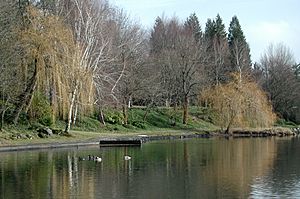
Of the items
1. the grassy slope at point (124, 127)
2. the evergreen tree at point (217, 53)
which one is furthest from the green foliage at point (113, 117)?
the evergreen tree at point (217, 53)

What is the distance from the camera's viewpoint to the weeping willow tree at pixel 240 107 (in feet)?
199

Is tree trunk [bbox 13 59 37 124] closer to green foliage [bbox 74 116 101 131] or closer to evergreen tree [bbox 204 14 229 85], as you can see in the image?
green foliage [bbox 74 116 101 131]

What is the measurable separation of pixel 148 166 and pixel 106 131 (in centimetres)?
2563

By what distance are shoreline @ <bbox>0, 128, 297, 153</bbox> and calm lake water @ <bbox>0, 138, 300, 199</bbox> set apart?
1861 millimetres

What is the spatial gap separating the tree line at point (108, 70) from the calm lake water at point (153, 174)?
7.64m

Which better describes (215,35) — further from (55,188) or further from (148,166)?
(55,188)

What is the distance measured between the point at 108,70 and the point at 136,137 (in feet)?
37.0

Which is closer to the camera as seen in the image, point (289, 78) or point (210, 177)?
point (210, 177)

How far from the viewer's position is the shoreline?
131 feet

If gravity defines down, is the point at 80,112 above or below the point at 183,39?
below

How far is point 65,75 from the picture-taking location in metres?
46.4

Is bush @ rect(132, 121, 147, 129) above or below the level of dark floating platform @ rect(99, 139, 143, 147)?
above

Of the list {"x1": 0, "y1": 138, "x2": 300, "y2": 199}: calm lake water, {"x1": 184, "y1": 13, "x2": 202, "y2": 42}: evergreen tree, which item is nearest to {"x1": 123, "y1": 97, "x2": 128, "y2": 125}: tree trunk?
{"x1": 0, "y1": 138, "x2": 300, "y2": 199}: calm lake water

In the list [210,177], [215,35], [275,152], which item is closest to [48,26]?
[275,152]
